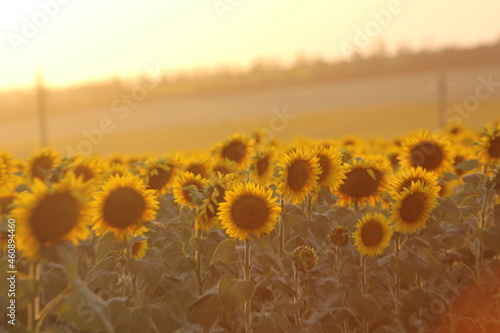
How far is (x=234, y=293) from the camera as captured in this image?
3.72 m

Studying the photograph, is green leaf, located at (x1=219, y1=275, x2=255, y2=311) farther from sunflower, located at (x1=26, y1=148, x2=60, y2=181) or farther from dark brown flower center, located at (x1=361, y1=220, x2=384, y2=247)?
sunflower, located at (x1=26, y1=148, x2=60, y2=181)

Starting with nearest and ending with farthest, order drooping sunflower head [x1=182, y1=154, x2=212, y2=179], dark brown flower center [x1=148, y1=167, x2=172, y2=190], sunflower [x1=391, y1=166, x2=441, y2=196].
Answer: sunflower [x1=391, y1=166, x2=441, y2=196] → dark brown flower center [x1=148, y1=167, x2=172, y2=190] → drooping sunflower head [x1=182, y1=154, x2=212, y2=179]

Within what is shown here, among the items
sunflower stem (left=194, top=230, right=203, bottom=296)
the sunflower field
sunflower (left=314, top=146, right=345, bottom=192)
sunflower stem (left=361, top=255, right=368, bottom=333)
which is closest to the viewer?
the sunflower field

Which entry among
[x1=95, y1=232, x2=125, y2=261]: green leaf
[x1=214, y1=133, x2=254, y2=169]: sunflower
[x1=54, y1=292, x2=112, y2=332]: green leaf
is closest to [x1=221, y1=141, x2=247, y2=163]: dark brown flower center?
[x1=214, y1=133, x2=254, y2=169]: sunflower

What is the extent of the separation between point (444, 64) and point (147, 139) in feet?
99.3

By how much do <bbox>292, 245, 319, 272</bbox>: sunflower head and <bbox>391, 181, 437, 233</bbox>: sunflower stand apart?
0.86 metres

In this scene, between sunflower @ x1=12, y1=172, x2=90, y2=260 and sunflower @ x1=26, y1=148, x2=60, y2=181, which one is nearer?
sunflower @ x1=12, y1=172, x2=90, y2=260

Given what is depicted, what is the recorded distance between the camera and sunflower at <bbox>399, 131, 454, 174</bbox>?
549 cm

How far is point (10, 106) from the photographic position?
5159 centimetres

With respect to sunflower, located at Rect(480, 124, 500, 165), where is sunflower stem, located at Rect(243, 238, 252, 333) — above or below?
below

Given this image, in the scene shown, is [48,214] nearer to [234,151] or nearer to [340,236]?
[340,236]

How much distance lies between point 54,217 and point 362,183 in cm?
277

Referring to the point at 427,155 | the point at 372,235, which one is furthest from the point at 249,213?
the point at 427,155

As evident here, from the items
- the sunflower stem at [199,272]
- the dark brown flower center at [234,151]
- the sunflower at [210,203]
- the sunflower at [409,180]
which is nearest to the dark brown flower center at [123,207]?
the sunflower at [210,203]
